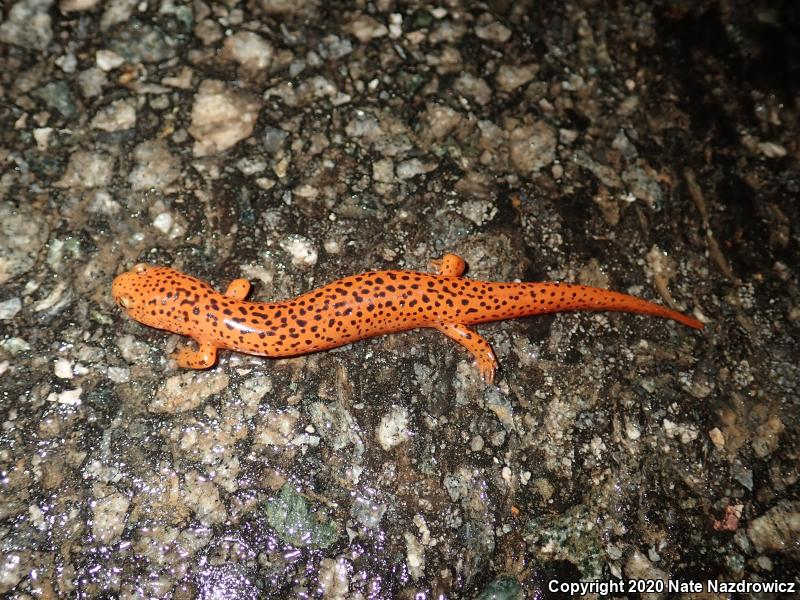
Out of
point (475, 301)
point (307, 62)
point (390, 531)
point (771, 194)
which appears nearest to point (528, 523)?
point (390, 531)

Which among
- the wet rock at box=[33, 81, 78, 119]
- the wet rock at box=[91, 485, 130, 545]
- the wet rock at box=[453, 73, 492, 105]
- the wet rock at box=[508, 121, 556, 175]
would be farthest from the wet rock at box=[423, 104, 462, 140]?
the wet rock at box=[91, 485, 130, 545]

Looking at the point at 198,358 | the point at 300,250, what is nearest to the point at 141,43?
the point at 300,250

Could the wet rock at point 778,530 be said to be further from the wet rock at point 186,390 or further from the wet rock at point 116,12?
the wet rock at point 116,12

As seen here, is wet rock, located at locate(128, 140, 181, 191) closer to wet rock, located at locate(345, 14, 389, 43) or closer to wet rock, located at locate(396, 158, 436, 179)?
wet rock, located at locate(396, 158, 436, 179)

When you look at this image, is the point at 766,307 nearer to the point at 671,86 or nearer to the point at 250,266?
the point at 671,86

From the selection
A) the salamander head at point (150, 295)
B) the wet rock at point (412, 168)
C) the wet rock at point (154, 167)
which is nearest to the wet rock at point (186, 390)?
the salamander head at point (150, 295)

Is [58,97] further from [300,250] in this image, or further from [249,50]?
[300,250]
